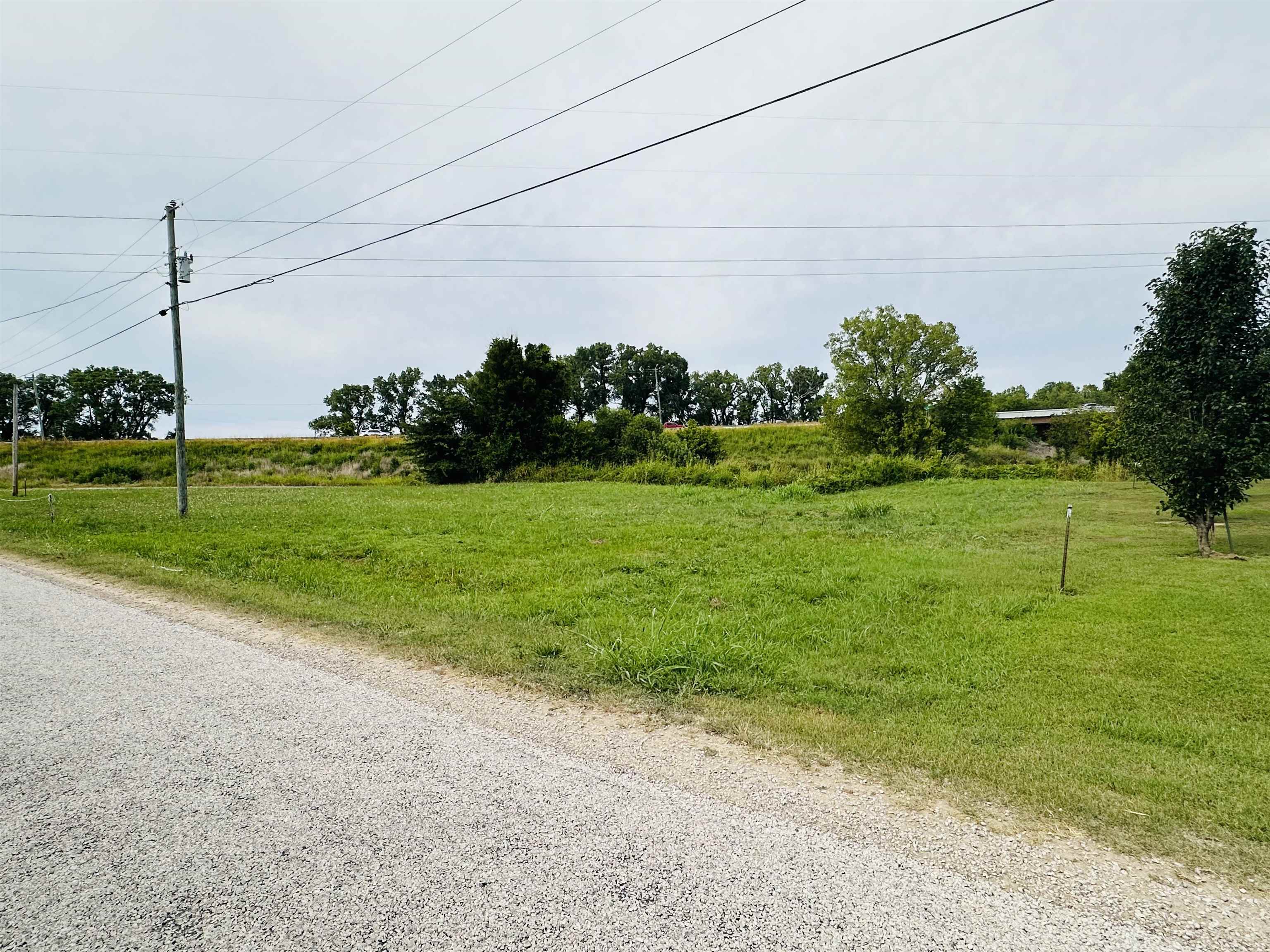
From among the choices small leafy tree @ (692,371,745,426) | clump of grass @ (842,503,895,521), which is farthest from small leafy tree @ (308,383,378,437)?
clump of grass @ (842,503,895,521)

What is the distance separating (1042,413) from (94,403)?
372 ft

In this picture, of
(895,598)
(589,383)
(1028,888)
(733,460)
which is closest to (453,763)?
(1028,888)

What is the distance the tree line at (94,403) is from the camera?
8306 centimetres

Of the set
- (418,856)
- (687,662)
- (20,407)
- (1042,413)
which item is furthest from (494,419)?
(20,407)

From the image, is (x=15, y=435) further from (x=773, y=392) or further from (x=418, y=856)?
(x=773, y=392)

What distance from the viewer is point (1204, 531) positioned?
43.2ft

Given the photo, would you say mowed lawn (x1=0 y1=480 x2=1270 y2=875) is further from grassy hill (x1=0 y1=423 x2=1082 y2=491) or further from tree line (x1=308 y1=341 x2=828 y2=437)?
tree line (x1=308 y1=341 x2=828 y2=437)

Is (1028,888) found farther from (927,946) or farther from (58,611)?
(58,611)

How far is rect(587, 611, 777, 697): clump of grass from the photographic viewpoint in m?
5.98

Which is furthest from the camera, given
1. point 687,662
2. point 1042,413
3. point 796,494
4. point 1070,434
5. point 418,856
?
point 1042,413

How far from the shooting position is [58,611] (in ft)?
28.6

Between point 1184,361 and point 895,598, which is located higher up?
point 1184,361

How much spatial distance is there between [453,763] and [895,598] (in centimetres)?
682

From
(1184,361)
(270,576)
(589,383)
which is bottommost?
(270,576)
